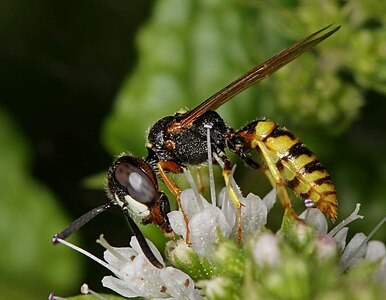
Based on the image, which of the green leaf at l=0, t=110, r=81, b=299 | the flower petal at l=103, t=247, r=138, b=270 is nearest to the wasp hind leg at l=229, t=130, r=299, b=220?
the flower petal at l=103, t=247, r=138, b=270

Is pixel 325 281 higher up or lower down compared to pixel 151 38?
lower down

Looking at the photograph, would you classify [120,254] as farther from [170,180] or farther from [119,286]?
[170,180]

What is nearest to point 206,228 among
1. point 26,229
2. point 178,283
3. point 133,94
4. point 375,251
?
point 178,283

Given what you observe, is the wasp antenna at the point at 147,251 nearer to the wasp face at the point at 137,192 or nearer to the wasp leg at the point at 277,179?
the wasp face at the point at 137,192

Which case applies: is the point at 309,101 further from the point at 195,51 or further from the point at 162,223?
the point at 162,223

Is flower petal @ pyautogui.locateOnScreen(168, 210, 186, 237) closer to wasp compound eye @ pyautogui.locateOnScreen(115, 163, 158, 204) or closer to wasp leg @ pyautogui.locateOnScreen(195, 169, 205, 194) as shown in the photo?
wasp compound eye @ pyautogui.locateOnScreen(115, 163, 158, 204)

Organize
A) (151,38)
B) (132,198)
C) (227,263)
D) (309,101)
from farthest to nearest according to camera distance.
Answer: (151,38) < (309,101) < (132,198) < (227,263)

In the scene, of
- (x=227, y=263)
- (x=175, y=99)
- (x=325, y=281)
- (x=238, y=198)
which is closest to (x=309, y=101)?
(x=175, y=99)
